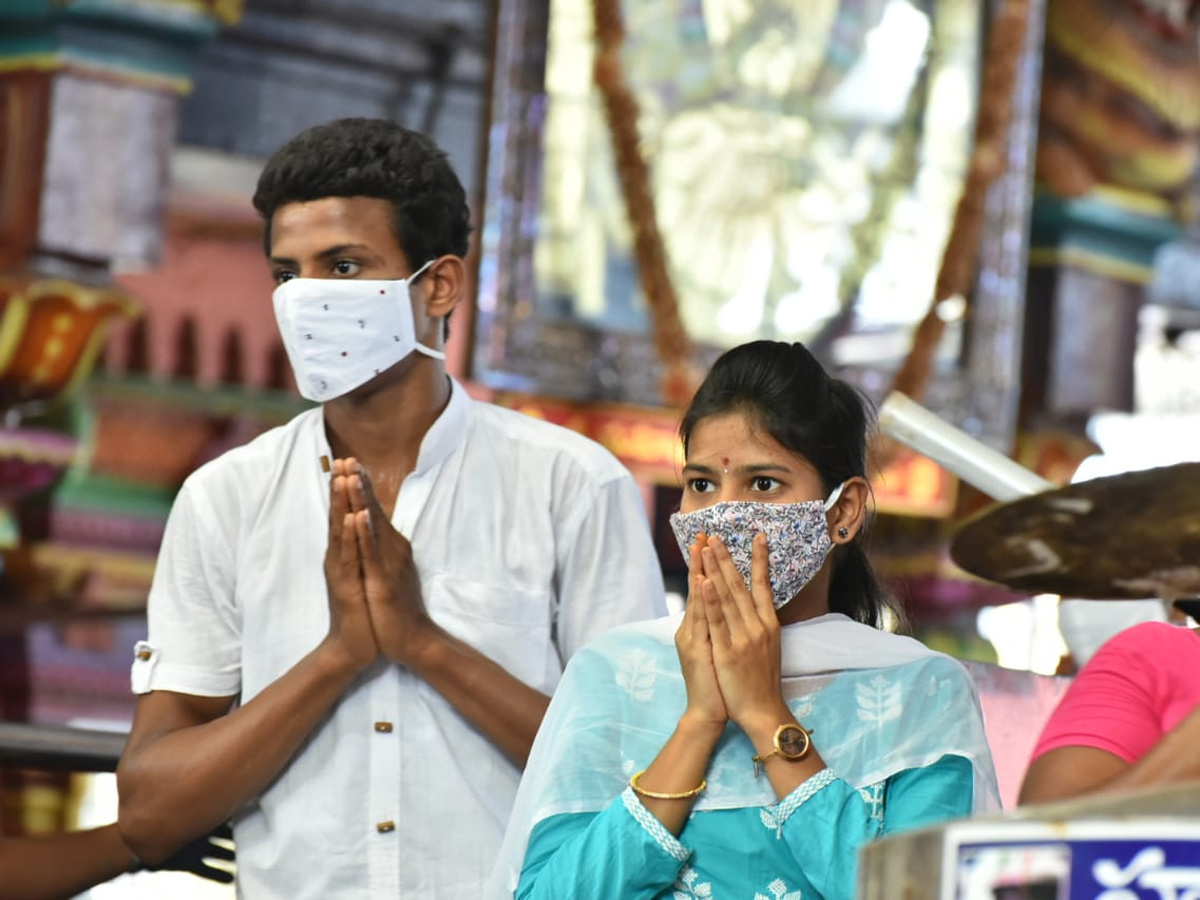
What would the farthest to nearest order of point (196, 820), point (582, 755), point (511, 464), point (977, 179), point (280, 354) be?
point (977, 179), point (280, 354), point (511, 464), point (196, 820), point (582, 755)

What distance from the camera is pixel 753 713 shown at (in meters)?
1.88

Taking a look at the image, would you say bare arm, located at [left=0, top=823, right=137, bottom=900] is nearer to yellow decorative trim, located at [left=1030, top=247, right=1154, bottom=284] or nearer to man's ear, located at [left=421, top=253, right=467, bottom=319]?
man's ear, located at [left=421, top=253, right=467, bottom=319]

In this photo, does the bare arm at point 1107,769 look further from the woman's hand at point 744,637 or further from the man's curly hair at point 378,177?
the man's curly hair at point 378,177

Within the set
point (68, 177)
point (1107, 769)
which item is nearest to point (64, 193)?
point (68, 177)

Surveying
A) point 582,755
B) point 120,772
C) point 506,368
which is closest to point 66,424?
point 506,368

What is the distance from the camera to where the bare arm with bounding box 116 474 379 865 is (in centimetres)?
222

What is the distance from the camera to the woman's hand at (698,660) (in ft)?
6.20

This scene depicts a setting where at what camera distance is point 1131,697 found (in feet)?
6.49

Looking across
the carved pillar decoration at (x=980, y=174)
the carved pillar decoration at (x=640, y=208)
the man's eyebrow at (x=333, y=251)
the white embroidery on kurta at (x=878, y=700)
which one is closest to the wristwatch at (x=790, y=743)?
the white embroidery on kurta at (x=878, y=700)

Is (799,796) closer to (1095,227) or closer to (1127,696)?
(1127,696)

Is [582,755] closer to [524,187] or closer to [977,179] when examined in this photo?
[524,187]

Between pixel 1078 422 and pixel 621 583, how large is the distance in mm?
5317

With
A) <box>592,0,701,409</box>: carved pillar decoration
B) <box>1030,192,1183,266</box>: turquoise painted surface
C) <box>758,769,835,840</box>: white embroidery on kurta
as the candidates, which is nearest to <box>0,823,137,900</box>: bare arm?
<box>758,769,835,840</box>: white embroidery on kurta

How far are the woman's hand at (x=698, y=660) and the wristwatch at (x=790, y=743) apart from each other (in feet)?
0.20
